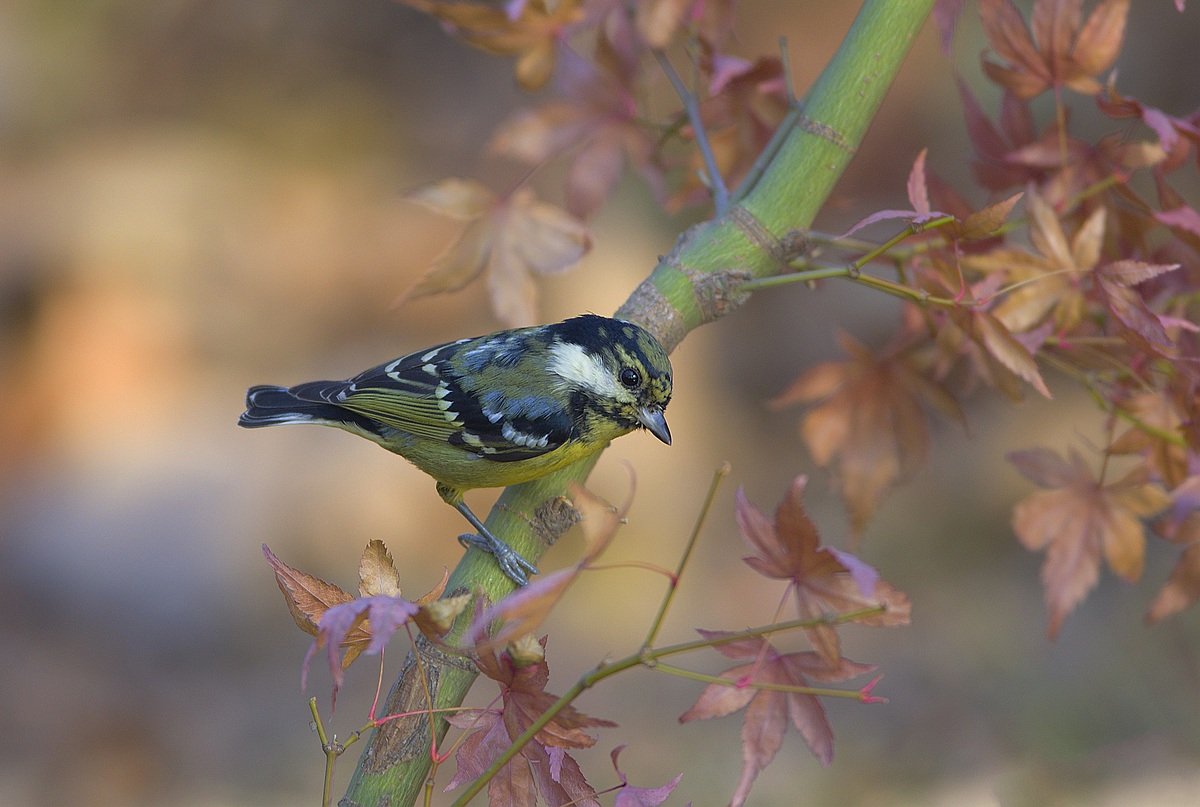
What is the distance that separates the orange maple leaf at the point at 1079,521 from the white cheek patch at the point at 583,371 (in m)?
0.96

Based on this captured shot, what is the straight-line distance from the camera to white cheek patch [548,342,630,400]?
2742mm

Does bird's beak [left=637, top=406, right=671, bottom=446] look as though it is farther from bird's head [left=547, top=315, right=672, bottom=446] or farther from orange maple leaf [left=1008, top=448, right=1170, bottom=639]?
orange maple leaf [left=1008, top=448, right=1170, bottom=639]

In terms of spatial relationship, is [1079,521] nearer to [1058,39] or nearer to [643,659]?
[1058,39]

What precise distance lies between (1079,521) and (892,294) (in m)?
0.82

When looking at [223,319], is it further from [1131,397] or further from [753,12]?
[1131,397]

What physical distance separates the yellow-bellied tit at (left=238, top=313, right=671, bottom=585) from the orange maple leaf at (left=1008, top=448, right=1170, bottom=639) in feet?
2.90

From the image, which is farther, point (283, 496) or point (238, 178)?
point (238, 178)

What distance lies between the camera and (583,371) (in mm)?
2814

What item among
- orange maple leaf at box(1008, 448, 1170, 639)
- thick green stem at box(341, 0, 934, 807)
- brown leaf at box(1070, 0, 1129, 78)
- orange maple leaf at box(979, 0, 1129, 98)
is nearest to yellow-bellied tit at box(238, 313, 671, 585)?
thick green stem at box(341, 0, 934, 807)

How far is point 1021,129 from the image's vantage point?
2.49 meters

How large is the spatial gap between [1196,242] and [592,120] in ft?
4.55

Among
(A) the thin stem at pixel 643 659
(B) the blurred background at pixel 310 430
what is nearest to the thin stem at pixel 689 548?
(A) the thin stem at pixel 643 659

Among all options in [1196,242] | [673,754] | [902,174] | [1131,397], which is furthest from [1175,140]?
[902,174]

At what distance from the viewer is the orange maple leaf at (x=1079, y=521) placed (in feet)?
7.91
